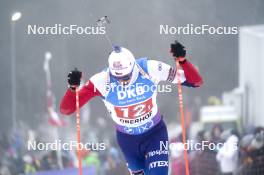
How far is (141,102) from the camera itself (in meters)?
5.46

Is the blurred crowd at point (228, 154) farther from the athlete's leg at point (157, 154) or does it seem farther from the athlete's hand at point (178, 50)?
the athlete's hand at point (178, 50)

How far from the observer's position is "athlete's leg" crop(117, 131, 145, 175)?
554 centimetres

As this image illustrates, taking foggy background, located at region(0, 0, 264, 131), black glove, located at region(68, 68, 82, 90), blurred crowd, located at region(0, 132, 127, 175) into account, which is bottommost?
blurred crowd, located at region(0, 132, 127, 175)

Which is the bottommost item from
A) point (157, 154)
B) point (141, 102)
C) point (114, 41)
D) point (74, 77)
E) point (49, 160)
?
point (49, 160)

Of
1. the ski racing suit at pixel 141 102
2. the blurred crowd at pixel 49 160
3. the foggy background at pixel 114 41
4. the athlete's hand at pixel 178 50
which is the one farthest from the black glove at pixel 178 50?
the blurred crowd at pixel 49 160

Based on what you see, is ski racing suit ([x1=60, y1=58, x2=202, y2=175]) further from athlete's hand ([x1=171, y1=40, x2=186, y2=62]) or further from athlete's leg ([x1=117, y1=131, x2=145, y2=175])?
athlete's hand ([x1=171, y1=40, x2=186, y2=62])

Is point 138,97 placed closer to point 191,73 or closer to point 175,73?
point 175,73

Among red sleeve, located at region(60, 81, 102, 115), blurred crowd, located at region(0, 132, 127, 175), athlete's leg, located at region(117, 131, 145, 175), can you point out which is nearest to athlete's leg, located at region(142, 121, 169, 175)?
athlete's leg, located at region(117, 131, 145, 175)

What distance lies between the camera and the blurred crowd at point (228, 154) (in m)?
7.95

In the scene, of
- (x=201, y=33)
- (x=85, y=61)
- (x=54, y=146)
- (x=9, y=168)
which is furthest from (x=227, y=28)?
(x=9, y=168)

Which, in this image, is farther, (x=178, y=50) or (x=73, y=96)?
(x=73, y=96)

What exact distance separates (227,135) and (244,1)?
158cm

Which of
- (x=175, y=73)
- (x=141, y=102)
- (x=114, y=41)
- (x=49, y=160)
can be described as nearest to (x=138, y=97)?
(x=141, y=102)

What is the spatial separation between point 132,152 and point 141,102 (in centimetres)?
43
